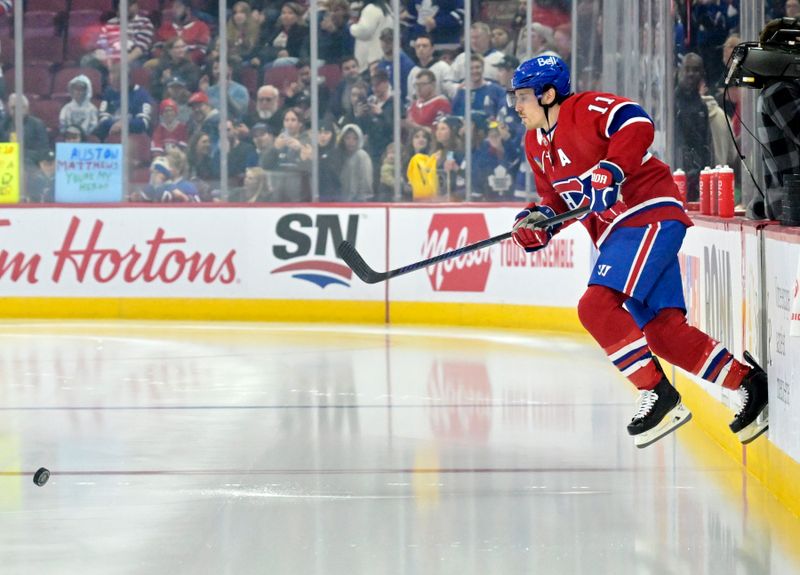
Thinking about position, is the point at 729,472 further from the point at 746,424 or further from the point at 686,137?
the point at 686,137

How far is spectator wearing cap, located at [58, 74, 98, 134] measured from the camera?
1295 centimetres

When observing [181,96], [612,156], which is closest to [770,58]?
[612,156]

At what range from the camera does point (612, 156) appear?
4.77 meters

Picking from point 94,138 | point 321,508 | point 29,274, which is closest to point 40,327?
point 29,274

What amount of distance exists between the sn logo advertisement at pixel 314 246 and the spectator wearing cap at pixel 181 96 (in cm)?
147

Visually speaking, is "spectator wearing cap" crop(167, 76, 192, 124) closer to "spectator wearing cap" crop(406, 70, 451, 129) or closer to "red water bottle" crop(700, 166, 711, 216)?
"spectator wearing cap" crop(406, 70, 451, 129)

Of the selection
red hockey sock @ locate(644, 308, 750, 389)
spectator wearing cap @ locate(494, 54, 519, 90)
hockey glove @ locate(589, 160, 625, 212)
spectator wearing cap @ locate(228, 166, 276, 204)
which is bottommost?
red hockey sock @ locate(644, 308, 750, 389)

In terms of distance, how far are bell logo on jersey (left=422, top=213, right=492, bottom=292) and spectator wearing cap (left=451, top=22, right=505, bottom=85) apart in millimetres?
1323

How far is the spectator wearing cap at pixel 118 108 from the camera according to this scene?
1285 cm

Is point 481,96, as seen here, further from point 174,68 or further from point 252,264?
point 174,68

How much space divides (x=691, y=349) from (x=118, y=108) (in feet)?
29.4

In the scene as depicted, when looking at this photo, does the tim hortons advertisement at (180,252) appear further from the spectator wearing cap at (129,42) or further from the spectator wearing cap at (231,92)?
the spectator wearing cap at (129,42)

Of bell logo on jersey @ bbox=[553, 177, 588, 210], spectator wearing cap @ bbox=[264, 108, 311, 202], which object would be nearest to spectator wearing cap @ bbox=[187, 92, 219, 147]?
spectator wearing cap @ bbox=[264, 108, 311, 202]

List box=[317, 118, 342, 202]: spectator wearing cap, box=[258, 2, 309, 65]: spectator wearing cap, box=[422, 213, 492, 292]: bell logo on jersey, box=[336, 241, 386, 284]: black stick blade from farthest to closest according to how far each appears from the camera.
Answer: box=[258, 2, 309, 65]: spectator wearing cap, box=[317, 118, 342, 202]: spectator wearing cap, box=[422, 213, 492, 292]: bell logo on jersey, box=[336, 241, 386, 284]: black stick blade
